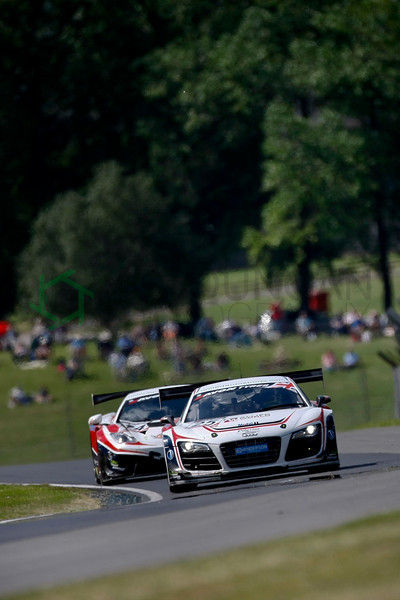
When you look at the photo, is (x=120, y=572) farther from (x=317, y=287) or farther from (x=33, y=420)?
(x=317, y=287)

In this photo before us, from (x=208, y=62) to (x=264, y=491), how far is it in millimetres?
43534

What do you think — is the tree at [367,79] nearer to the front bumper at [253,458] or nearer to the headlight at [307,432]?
the headlight at [307,432]

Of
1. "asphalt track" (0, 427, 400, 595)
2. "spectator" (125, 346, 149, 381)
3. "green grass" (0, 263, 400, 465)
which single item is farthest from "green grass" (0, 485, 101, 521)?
"spectator" (125, 346, 149, 381)

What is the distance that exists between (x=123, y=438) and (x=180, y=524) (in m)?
7.59

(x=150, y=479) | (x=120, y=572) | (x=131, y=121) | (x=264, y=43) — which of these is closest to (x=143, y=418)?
(x=150, y=479)

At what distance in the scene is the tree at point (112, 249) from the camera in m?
53.7

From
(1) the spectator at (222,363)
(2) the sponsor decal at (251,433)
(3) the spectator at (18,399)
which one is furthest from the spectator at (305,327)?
(2) the sponsor decal at (251,433)

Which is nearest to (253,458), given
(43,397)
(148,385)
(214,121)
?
(148,385)

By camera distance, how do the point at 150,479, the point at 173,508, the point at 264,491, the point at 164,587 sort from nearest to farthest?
the point at 164,587
the point at 173,508
the point at 264,491
the point at 150,479

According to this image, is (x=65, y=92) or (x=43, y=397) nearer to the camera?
(x=43, y=397)

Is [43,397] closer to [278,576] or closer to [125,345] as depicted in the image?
[125,345]

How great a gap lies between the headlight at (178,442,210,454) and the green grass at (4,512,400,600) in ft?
20.1

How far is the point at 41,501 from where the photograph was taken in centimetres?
1742

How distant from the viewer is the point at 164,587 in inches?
277
